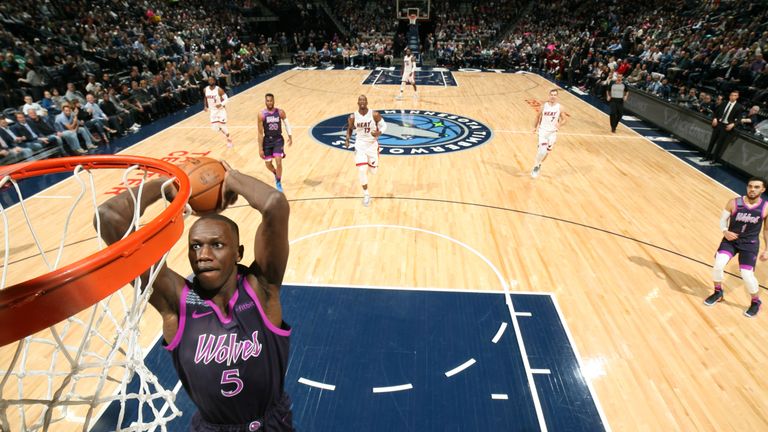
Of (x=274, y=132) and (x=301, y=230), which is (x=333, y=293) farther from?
(x=274, y=132)

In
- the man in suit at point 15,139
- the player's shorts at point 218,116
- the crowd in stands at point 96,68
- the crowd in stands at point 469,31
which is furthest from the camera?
the crowd in stands at point 469,31

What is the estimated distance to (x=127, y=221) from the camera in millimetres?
1791

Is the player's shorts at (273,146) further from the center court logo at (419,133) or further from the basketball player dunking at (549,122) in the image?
the basketball player dunking at (549,122)

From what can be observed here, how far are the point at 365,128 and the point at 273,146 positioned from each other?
6.15 feet

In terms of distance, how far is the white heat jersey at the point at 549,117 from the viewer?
8352 millimetres

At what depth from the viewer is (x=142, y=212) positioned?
1921 millimetres

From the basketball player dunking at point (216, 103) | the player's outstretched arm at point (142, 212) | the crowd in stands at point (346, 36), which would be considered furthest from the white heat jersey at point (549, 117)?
the crowd in stands at point (346, 36)

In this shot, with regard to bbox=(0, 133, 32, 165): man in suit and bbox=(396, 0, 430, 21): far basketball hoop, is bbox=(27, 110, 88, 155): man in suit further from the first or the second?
bbox=(396, 0, 430, 21): far basketball hoop

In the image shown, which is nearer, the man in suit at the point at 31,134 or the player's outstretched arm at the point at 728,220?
the player's outstretched arm at the point at 728,220

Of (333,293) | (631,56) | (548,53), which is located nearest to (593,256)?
(333,293)

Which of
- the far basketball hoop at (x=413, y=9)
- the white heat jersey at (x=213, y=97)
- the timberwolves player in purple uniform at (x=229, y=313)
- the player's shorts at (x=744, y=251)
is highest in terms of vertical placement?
the far basketball hoop at (x=413, y=9)

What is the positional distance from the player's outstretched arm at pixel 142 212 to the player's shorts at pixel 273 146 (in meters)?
6.08

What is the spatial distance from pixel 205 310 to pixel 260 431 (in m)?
0.66

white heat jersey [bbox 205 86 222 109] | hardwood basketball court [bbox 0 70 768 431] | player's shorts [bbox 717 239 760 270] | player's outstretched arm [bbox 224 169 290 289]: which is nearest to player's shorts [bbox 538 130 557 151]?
hardwood basketball court [bbox 0 70 768 431]
